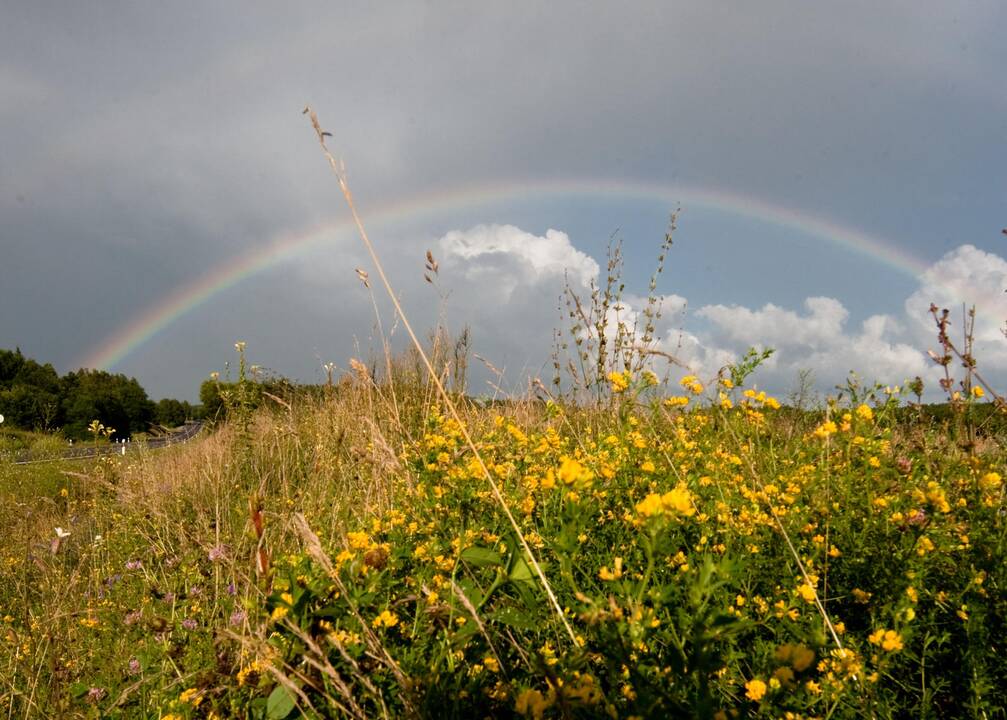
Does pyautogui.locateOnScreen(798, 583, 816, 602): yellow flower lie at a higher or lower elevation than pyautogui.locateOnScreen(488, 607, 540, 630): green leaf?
higher

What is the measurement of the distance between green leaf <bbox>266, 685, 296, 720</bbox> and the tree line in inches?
1376

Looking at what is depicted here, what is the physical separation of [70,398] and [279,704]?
4906 centimetres

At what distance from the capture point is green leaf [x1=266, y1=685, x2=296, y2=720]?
134 cm

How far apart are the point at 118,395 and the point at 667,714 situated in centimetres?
5198

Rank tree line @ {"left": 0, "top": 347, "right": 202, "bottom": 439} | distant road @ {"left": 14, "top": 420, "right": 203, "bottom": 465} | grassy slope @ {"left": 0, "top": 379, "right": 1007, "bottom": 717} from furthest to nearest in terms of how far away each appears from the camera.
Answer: tree line @ {"left": 0, "top": 347, "right": 202, "bottom": 439} → distant road @ {"left": 14, "top": 420, "right": 203, "bottom": 465} → grassy slope @ {"left": 0, "top": 379, "right": 1007, "bottom": 717}

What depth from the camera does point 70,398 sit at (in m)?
39.4

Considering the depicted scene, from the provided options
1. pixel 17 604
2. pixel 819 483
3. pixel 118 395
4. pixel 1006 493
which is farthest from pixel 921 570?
pixel 118 395

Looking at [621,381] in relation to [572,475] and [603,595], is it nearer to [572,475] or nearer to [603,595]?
[603,595]

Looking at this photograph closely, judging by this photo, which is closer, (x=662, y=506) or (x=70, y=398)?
(x=662, y=506)

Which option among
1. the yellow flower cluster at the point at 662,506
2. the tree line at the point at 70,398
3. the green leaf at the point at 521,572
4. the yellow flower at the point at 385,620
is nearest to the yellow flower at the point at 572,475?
the yellow flower cluster at the point at 662,506

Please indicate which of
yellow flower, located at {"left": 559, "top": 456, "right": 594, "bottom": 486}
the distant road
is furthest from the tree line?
yellow flower, located at {"left": 559, "top": 456, "right": 594, "bottom": 486}

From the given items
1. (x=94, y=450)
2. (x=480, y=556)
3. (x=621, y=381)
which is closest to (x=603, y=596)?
(x=480, y=556)

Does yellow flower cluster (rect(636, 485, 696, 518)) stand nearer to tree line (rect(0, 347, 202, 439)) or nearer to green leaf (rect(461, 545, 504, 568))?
green leaf (rect(461, 545, 504, 568))

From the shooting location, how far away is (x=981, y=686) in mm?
1423
